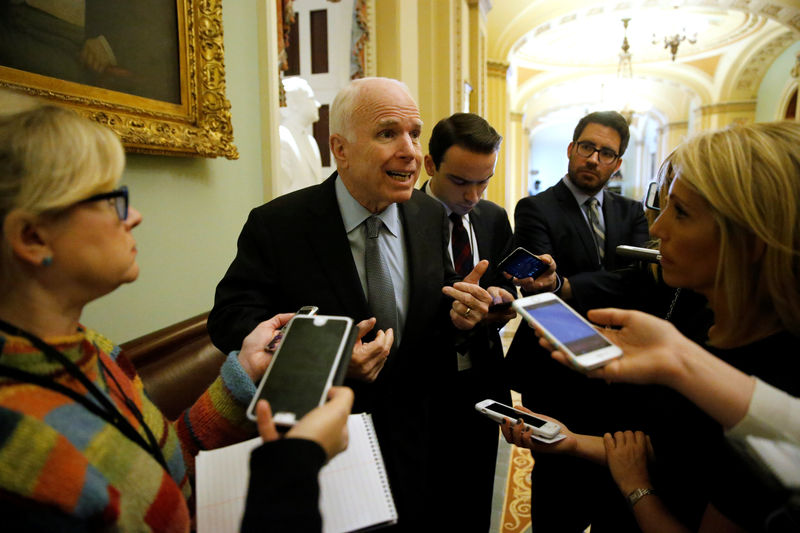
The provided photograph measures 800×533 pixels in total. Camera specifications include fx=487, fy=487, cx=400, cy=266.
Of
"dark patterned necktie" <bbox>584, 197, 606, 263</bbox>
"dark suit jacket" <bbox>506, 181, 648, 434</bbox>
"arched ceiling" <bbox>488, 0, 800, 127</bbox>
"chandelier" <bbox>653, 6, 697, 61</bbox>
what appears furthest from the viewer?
"chandelier" <bbox>653, 6, 697, 61</bbox>

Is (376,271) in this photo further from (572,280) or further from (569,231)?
(569,231)

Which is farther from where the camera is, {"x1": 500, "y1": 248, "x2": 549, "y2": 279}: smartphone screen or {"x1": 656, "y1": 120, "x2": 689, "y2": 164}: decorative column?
{"x1": 656, "y1": 120, "x2": 689, "y2": 164}: decorative column

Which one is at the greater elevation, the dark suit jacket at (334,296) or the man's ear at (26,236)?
the man's ear at (26,236)

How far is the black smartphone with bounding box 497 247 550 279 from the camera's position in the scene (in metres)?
2.09

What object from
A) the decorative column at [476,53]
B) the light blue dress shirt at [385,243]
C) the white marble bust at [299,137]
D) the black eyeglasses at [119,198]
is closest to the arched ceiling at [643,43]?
the decorative column at [476,53]

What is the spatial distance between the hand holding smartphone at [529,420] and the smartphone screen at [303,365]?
2.85ft

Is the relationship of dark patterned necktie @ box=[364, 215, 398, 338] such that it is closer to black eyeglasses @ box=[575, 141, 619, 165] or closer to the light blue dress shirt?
the light blue dress shirt

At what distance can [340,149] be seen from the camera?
185cm

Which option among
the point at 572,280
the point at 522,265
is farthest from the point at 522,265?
the point at 572,280

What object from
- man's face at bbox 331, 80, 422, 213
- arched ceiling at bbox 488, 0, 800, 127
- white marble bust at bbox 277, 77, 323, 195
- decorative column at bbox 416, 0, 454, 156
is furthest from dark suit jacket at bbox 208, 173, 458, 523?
arched ceiling at bbox 488, 0, 800, 127

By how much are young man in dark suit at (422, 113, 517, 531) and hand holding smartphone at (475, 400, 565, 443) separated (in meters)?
0.33

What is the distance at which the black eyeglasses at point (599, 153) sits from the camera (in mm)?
2723

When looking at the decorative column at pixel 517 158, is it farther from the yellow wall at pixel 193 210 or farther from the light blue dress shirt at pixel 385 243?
the light blue dress shirt at pixel 385 243

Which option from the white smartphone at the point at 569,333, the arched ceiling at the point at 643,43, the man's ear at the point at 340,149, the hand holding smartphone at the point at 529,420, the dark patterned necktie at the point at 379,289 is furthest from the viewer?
the arched ceiling at the point at 643,43
